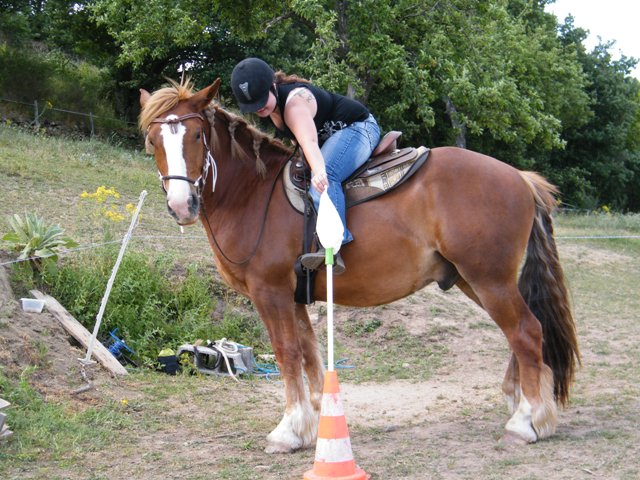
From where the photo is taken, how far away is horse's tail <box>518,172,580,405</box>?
535 cm

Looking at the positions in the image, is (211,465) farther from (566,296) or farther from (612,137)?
(612,137)

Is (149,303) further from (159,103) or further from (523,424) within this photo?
(523,424)

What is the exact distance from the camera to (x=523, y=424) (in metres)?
5.02

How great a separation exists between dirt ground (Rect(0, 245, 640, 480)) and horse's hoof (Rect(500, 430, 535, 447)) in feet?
0.19

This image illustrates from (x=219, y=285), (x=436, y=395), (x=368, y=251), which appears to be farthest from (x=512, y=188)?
(x=219, y=285)

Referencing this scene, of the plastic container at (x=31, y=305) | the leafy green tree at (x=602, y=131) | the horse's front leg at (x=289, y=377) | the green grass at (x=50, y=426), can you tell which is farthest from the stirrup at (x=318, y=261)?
the leafy green tree at (x=602, y=131)

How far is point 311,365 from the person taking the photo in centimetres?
564

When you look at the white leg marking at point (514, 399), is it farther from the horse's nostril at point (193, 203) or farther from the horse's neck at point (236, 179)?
the horse's nostril at point (193, 203)

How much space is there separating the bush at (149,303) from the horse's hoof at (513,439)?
3.82 meters

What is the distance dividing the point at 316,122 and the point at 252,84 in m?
0.62

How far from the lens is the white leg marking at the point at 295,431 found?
5.09 meters

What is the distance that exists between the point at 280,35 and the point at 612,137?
24.3 meters

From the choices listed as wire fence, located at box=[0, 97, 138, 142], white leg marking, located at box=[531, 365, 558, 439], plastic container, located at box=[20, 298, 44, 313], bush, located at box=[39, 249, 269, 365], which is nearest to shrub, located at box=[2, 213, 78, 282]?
bush, located at box=[39, 249, 269, 365]

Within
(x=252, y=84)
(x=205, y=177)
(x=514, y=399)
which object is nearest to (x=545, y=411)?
(x=514, y=399)
